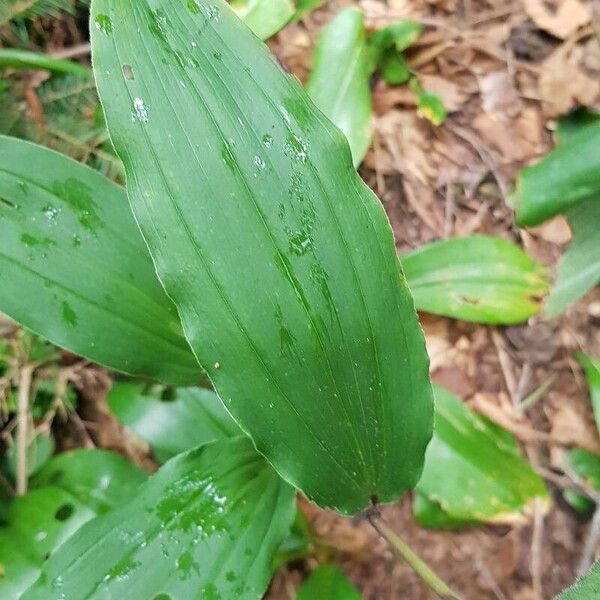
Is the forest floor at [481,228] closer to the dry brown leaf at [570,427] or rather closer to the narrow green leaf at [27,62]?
the dry brown leaf at [570,427]

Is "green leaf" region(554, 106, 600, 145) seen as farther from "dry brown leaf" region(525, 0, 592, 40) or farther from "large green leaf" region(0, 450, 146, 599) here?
"large green leaf" region(0, 450, 146, 599)

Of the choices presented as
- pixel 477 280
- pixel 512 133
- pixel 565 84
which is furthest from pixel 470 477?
pixel 565 84

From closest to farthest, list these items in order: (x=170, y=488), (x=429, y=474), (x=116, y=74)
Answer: (x=116, y=74), (x=170, y=488), (x=429, y=474)

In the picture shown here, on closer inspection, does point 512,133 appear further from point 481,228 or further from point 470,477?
point 470,477

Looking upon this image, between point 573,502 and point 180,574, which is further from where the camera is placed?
point 573,502

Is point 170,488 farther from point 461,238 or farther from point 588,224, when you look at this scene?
point 588,224

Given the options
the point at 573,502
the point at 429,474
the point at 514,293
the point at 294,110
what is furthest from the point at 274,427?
the point at 573,502
